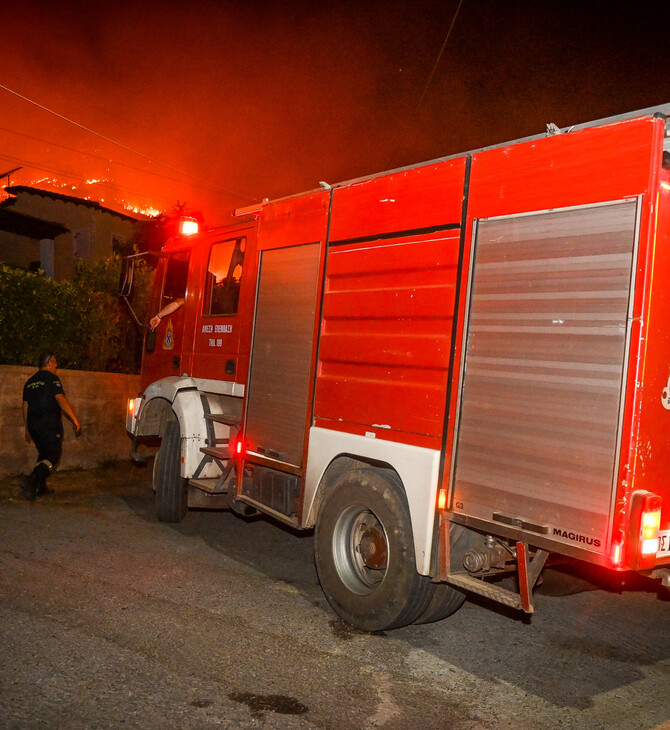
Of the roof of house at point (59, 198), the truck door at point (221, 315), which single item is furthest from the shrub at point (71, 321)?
the roof of house at point (59, 198)

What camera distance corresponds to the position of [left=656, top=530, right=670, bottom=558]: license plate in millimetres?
3580

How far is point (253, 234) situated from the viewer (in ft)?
21.4

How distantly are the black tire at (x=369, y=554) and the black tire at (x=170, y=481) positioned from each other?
255cm

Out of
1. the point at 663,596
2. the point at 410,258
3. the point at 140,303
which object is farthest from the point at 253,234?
the point at 140,303

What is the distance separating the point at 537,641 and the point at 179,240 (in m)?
5.28

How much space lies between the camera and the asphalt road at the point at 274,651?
353 centimetres

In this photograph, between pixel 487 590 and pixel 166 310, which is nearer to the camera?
pixel 487 590

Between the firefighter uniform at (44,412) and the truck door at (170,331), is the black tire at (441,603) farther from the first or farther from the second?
the firefighter uniform at (44,412)

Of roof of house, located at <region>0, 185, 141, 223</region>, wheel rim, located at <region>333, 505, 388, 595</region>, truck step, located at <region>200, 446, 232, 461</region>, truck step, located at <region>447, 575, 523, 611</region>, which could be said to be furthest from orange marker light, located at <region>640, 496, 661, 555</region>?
roof of house, located at <region>0, 185, 141, 223</region>

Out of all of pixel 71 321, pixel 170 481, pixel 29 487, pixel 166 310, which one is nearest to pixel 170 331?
pixel 166 310

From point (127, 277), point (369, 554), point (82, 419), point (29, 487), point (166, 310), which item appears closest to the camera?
point (369, 554)

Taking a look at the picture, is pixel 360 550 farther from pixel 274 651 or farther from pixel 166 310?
pixel 166 310

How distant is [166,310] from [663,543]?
18.5 ft

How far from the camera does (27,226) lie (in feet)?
91.2
